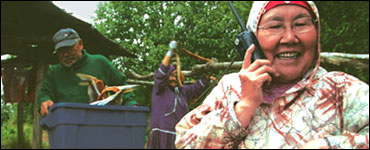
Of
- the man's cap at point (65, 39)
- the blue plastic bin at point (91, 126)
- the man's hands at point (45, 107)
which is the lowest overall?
the blue plastic bin at point (91, 126)

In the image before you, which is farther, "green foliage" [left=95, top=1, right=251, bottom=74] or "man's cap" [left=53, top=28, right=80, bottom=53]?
"green foliage" [left=95, top=1, right=251, bottom=74]

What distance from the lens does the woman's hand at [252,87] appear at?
1.28 m

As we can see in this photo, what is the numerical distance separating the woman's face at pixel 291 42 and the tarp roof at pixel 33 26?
6855mm

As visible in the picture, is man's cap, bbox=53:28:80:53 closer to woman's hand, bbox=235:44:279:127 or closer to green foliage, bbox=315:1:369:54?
woman's hand, bbox=235:44:279:127

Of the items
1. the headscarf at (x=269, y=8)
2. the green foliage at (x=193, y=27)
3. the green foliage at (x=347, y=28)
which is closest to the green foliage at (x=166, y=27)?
the green foliage at (x=193, y=27)

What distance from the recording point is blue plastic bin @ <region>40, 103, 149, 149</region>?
381 centimetres

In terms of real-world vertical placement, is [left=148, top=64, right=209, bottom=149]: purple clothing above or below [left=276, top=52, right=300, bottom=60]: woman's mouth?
below

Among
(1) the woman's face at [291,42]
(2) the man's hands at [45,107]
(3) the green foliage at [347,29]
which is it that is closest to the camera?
(1) the woman's face at [291,42]

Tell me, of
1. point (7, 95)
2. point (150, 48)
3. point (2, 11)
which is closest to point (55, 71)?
point (2, 11)

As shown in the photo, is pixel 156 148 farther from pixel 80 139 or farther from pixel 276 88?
pixel 276 88

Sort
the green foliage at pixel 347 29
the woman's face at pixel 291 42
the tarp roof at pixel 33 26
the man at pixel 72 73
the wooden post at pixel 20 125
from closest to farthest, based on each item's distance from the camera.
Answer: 1. the woman's face at pixel 291 42
2. the man at pixel 72 73
3. the tarp roof at pixel 33 26
4. the green foliage at pixel 347 29
5. the wooden post at pixel 20 125

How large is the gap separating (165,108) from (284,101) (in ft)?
20.3

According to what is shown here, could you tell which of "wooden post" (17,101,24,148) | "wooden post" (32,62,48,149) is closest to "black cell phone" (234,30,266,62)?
"wooden post" (32,62,48,149)

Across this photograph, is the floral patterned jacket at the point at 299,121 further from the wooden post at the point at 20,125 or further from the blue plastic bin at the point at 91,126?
the wooden post at the point at 20,125
